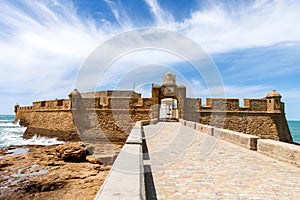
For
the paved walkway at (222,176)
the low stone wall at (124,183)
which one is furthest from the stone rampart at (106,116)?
the low stone wall at (124,183)

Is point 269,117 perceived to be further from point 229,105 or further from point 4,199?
point 4,199

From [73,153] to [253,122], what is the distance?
1588cm

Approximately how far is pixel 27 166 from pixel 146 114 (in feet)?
36.5

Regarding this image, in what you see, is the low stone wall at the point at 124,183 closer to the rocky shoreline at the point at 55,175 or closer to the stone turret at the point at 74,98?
the rocky shoreline at the point at 55,175

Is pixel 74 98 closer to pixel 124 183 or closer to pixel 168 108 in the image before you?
pixel 168 108

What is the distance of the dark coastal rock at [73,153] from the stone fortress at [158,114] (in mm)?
6777

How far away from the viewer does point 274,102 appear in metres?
18.5

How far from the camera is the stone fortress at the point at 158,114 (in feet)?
62.1

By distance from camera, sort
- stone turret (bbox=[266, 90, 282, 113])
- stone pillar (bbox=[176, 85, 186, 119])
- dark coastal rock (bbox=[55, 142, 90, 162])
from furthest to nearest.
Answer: stone pillar (bbox=[176, 85, 186, 119])
stone turret (bbox=[266, 90, 282, 113])
dark coastal rock (bbox=[55, 142, 90, 162])

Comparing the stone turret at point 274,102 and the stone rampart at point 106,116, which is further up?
the stone turret at point 274,102

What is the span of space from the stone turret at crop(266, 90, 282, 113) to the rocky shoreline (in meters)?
15.9

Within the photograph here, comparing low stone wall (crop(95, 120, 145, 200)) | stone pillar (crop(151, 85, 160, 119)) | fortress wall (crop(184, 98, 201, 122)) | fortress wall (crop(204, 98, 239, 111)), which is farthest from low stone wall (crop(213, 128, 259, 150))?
stone pillar (crop(151, 85, 160, 119))

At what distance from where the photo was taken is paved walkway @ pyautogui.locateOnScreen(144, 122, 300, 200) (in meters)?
3.10

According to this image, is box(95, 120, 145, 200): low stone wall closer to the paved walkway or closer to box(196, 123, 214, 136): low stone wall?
the paved walkway
